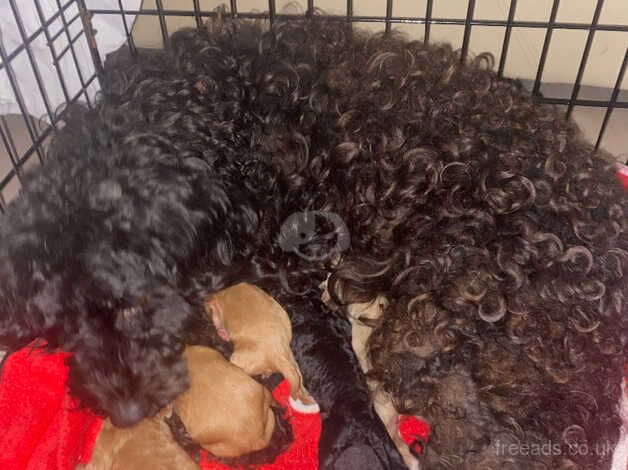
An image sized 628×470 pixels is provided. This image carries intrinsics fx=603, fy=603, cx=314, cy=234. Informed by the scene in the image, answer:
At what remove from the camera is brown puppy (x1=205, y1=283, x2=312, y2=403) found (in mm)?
1504

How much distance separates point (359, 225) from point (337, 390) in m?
0.42

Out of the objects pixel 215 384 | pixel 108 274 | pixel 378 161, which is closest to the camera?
pixel 108 274

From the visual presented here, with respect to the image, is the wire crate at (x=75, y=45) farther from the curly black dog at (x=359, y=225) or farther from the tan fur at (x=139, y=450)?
the tan fur at (x=139, y=450)

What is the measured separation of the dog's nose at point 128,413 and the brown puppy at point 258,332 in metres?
0.34

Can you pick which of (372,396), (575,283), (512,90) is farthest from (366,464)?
(512,90)

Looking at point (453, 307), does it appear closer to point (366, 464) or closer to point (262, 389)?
point (366, 464)

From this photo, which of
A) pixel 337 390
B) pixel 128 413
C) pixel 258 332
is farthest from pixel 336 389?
pixel 128 413

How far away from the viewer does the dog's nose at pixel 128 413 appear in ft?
3.96

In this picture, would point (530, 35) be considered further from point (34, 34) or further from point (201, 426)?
point (201, 426)

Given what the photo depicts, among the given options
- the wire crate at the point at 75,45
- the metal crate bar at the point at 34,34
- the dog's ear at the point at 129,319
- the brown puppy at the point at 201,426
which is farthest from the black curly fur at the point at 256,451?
the metal crate bar at the point at 34,34

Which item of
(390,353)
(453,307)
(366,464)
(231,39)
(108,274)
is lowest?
(366,464)

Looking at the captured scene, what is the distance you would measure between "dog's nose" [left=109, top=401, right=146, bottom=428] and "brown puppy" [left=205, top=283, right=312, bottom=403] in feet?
1.13

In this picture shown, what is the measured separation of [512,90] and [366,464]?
0.91m

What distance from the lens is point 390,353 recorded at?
1.31 m
